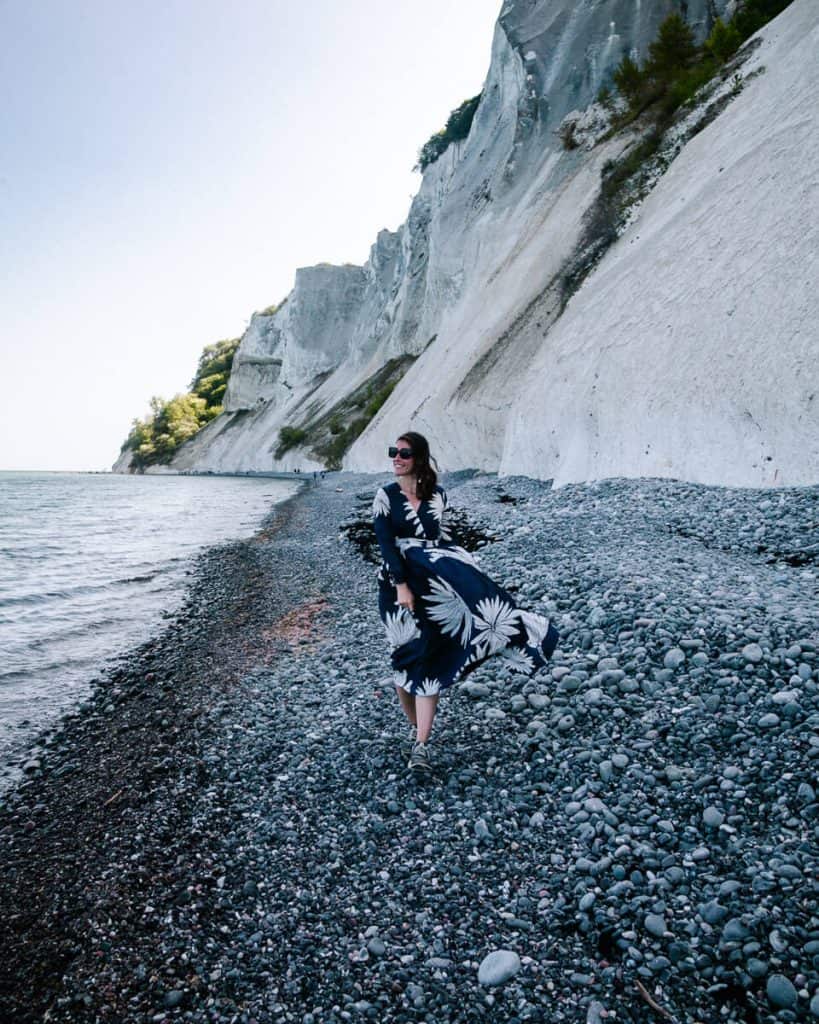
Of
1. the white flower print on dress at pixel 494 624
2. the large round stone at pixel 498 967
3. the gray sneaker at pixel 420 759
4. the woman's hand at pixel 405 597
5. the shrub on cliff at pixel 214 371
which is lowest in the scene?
the large round stone at pixel 498 967

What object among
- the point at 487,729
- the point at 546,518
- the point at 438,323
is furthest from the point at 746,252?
the point at 438,323

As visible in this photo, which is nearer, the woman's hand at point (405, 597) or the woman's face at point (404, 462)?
the woman's hand at point (405, 597)

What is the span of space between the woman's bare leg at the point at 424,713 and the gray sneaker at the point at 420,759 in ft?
0.18

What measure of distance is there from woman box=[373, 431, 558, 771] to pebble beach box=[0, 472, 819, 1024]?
82 cm

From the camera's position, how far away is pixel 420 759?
474 cm

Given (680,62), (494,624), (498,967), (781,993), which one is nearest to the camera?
(781,993)

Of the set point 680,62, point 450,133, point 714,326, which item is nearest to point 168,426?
point 450,133

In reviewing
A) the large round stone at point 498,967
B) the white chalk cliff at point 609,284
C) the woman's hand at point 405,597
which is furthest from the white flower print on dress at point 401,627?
the white chalk cliff at point 609,284

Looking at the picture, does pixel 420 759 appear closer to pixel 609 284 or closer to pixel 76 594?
pixel 76 594

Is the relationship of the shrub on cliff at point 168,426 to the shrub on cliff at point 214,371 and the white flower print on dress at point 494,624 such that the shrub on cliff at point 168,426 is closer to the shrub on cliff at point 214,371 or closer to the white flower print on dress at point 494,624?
the shrub on cliff at point 214,371

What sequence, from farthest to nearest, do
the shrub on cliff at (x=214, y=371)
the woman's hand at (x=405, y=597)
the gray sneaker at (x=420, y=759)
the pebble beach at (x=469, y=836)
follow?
the shrub on cliff at (x=214, y=371) < the gray sneaker at (x=420, y=759) < the woman's hand at (x=405, y=597) < the pebble beach at (x=469, y=836)

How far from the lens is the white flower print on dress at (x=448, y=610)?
14.8ft

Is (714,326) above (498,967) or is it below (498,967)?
above

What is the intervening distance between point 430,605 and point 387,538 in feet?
2.08
